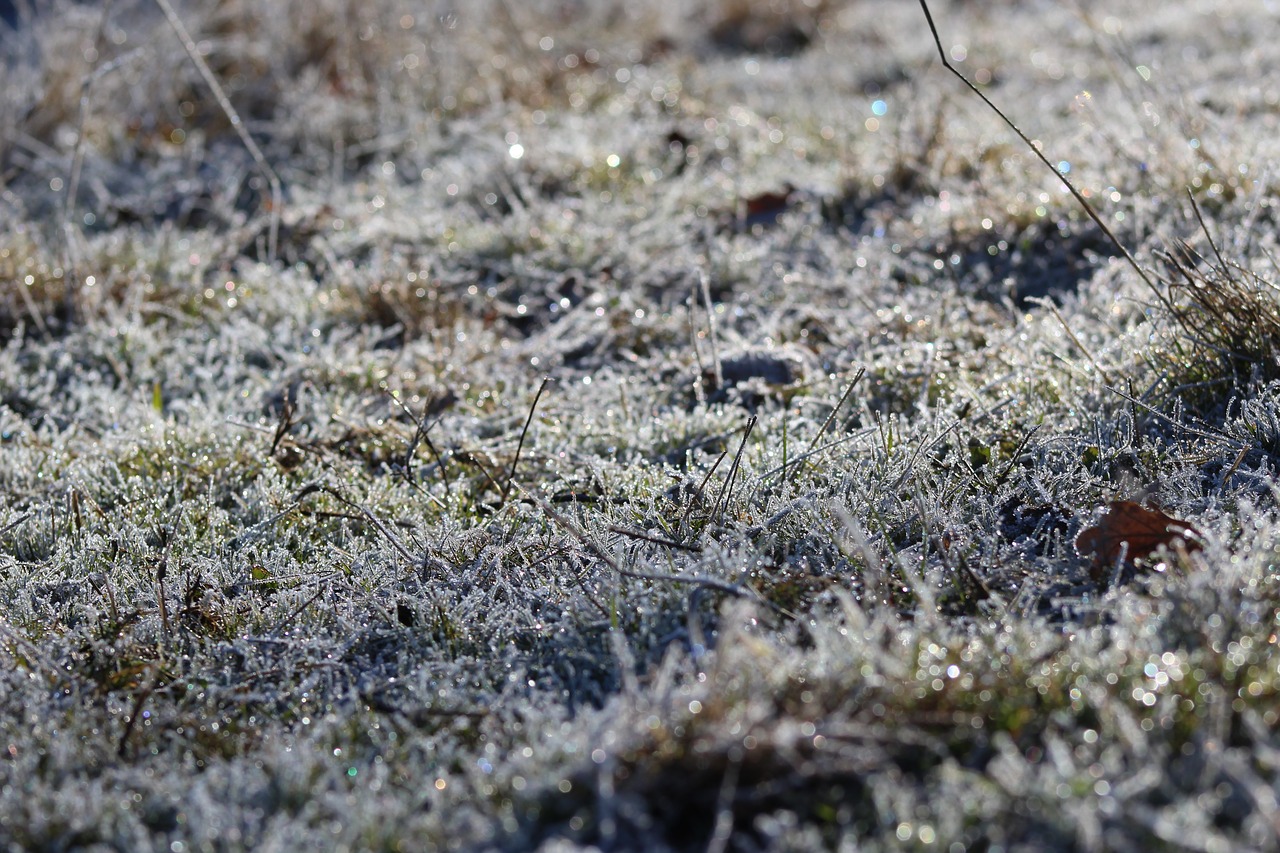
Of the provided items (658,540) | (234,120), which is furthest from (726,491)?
(234,120)

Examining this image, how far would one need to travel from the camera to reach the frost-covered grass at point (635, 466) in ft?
4.83

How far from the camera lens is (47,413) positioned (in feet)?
9.71

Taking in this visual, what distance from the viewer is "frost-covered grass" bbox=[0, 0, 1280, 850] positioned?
58.0 inches

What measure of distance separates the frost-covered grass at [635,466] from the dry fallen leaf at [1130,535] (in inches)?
1.3

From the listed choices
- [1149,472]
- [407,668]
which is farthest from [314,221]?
[1149,472]

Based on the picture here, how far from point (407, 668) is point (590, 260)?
2.08 metres

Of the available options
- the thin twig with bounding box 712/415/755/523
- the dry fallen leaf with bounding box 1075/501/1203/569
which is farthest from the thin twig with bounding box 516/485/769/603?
the dry fallen leaf with bounding box 1075/501/1203/569

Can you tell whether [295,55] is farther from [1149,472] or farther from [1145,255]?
[1149,472]

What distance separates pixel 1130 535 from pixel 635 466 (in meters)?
1.03

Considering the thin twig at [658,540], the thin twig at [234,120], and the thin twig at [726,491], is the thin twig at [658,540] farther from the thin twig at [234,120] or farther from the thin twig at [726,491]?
the thin twig at [234,120]

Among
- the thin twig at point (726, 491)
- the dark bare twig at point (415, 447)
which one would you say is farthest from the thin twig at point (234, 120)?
the thin twig at point (726, 491)

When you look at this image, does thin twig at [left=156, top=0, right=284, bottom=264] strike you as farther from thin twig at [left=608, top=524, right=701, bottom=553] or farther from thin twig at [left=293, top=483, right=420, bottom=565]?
thin twig at [left=608, top=524, right=701, bottom=553]

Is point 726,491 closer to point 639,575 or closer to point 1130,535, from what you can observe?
point 639,575

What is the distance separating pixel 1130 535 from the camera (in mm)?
1911
